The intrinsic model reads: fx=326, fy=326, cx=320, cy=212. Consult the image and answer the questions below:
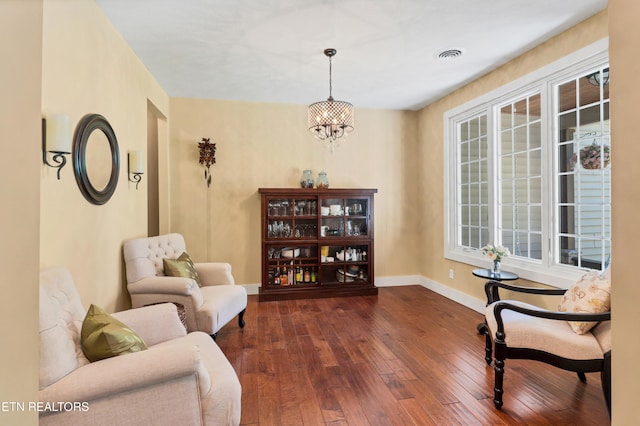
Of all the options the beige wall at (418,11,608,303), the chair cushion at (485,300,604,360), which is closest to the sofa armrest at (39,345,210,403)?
the chair cushion at (485,300,604,360)

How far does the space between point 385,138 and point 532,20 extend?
2706 millimetres

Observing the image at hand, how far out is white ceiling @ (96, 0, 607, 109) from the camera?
8.46 ft

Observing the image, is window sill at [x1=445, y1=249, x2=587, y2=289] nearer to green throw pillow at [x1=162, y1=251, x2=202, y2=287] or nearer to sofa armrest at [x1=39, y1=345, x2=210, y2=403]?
sofa armrest at [x1=39, y1=345, x2=210, y2=403]

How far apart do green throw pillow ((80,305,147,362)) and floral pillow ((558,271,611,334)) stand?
8.76 ft

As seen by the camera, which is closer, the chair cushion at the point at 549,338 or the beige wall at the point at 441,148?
the chair cushion at the point at 549,338

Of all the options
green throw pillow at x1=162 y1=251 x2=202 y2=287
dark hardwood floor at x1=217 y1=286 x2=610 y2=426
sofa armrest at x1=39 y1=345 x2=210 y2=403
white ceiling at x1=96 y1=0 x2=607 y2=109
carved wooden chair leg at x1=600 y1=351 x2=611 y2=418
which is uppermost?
white ceiling at x1=96 y1=0 x2=607 y2=109

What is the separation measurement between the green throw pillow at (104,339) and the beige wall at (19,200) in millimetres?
932

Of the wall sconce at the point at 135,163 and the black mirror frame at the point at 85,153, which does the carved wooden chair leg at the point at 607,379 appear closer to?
the black mirror frame at the point at 85,153

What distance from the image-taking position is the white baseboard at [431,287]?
4.09m

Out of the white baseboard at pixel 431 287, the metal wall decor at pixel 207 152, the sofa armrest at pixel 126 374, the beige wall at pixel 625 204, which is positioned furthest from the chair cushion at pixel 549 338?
the metal wall decor at pixel 207 152

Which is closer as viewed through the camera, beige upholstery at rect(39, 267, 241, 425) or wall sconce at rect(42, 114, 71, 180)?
beige upholstery at rect(39, 267, 241, 425)

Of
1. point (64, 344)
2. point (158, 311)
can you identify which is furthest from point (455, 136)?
point (64, 344)

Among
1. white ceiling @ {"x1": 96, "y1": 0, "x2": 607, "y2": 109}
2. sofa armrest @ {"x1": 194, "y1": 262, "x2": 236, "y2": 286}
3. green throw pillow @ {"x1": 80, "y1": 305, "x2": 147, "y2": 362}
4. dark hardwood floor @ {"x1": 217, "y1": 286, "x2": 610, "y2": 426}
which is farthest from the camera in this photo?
sofa armrest @ {"x1": 194, "y1": 262, "x2": 236, "y2": 286}

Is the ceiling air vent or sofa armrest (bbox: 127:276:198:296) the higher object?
the ceiling air vent
